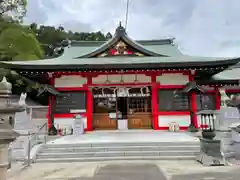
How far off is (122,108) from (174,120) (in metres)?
3.19

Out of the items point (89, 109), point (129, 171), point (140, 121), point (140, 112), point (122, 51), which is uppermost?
point (122, 51)

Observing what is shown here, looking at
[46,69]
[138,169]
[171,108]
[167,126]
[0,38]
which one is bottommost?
[138,169]

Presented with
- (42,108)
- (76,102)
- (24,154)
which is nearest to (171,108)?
(76,102)

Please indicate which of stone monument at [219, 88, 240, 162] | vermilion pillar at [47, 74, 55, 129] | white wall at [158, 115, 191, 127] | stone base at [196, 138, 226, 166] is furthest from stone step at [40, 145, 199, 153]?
white wall at [158, 115, 191, 127]

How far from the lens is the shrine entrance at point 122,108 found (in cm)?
1534

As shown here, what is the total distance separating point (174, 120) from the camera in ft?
47.7

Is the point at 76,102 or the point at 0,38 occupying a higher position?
the point at 0,38

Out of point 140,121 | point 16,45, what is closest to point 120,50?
point 140,121

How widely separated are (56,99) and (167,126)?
6.53 metres

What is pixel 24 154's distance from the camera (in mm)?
8781

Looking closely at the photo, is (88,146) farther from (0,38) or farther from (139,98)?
(0,38)

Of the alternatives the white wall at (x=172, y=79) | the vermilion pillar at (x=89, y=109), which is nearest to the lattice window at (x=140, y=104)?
the white wall at (x=172, y=79)

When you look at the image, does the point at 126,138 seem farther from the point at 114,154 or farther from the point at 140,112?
the point at 140,112

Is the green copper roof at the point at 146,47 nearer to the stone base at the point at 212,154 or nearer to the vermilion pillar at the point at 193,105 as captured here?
the vermilion pillar at the point at 193,105
